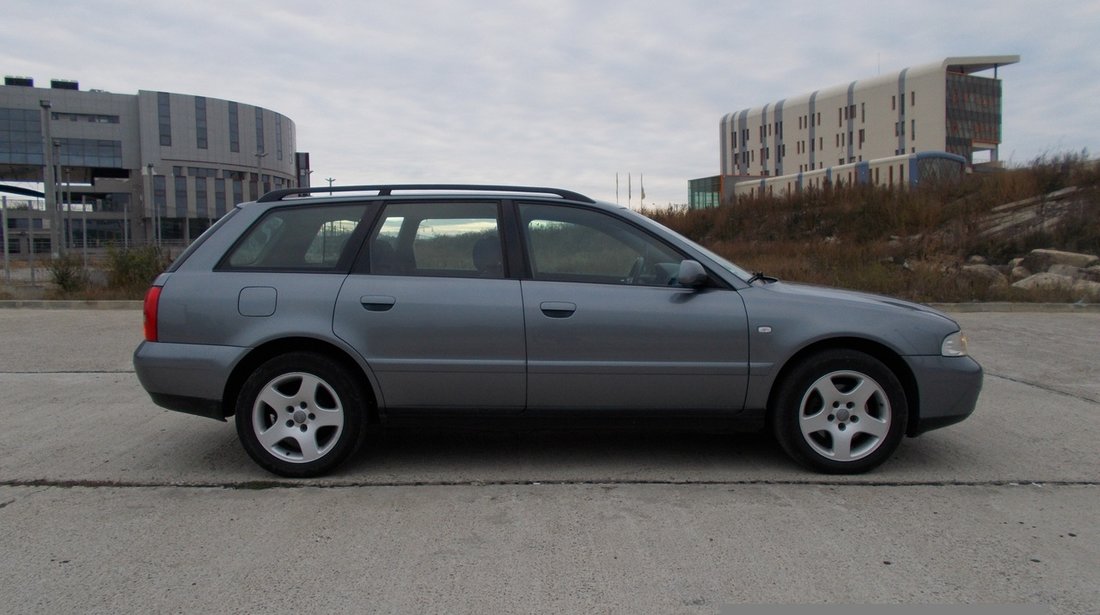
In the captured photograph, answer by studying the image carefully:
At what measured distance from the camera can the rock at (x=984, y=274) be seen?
15.8 meters

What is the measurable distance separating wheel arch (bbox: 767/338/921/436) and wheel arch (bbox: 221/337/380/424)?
2.30m

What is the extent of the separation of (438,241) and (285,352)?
108 cm

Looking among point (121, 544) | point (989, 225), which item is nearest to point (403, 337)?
point (121, 544)

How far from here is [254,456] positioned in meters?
4.60

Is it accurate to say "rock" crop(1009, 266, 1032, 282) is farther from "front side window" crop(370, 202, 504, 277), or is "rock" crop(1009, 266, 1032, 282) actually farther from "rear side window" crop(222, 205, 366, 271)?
"rear side window" crop(222, 205, 366, 271)

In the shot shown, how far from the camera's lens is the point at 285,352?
15.2ft

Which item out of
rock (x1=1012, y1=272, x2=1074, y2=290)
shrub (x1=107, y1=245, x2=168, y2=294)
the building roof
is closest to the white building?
the building roof

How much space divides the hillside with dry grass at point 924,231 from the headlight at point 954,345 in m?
11.0

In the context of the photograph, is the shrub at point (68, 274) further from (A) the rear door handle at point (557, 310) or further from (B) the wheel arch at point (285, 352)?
(A) the rear door handle at point (557, 310)

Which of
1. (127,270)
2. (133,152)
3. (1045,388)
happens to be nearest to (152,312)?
(1045,388)

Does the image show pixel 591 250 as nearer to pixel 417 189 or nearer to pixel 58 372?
pixel 417 189

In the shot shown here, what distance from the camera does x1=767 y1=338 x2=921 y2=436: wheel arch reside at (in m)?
4.60

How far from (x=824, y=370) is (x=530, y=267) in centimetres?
175

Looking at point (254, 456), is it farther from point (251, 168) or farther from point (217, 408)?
point (251, 168)
